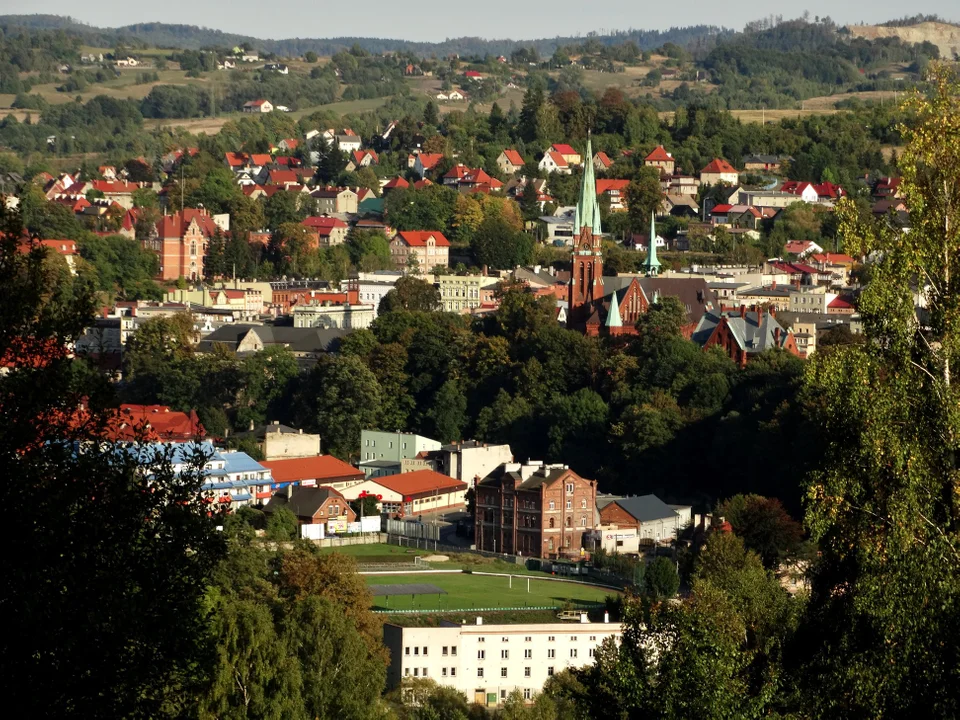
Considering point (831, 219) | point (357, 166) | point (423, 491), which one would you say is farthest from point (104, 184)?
point (423, 491)

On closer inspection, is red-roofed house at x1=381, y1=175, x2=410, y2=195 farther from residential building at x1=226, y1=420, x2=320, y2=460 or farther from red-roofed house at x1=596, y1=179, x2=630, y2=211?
residential building at x1=226, y1=420, x2=320, y2=460

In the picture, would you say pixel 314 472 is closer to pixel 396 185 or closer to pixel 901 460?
pixel 901 460

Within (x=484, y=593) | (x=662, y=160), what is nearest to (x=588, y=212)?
(x=662, y=160)

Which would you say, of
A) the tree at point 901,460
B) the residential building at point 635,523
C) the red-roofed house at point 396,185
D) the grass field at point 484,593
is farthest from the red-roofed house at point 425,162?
the tree at point 901,460

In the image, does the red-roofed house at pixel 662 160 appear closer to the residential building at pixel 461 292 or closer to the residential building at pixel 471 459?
the residential building at pixel 461 292

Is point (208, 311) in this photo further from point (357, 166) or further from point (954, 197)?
point (954, 197)

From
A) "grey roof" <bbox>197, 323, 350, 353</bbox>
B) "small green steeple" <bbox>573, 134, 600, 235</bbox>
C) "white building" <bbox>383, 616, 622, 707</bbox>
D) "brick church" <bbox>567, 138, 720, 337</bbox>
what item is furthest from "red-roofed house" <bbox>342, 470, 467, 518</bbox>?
"small green steeple" <bbox>573, 134, 600, 235</bbox>

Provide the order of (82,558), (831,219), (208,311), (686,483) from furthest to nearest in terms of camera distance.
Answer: (831,219) < (208,311) < (686,483) < (82,558)
